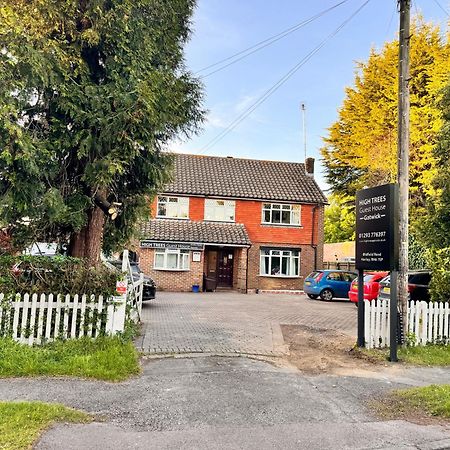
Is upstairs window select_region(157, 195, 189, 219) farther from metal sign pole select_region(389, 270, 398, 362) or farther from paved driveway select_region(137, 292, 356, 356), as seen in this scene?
metal sign pole select_region(389, 270, 398, 362)

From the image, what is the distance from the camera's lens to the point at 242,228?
26578 millimetres

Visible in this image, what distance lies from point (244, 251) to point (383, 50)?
52.8 ft

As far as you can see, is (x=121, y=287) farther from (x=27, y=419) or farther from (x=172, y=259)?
(x=172, y=259)

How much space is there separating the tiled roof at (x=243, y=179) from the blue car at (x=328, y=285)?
668 cm

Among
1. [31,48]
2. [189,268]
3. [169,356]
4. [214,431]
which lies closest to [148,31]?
[31,48]

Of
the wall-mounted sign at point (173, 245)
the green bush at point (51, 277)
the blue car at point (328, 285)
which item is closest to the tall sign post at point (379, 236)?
the green bush at point (51, 277)

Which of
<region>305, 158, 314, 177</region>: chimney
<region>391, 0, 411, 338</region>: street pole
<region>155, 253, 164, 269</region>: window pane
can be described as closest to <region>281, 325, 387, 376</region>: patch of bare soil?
<region>391, 0, 411, 338</region>: street pole

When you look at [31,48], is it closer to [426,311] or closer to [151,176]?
[151,176]

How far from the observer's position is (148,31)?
9.00 metres

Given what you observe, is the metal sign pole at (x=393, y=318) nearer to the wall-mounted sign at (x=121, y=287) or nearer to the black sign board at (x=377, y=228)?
the black sign board at (x=377, y=228)

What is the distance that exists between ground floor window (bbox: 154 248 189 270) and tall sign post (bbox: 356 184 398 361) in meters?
16.5

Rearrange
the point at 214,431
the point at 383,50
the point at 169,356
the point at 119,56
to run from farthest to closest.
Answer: the point at 383,50 → the point at 119,56 → the point at 169,356 → the point at 214,431

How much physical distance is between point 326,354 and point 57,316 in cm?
516

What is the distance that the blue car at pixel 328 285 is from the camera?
2189cm
